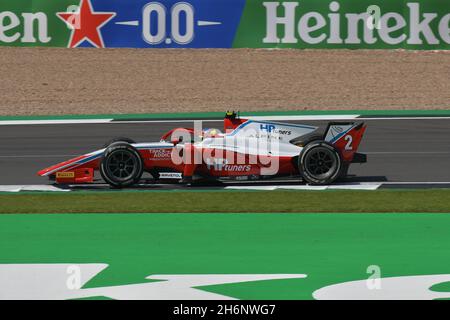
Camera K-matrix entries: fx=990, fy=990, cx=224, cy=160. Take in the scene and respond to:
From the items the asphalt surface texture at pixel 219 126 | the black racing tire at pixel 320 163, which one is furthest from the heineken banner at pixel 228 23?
the black racing tire at pixel 320 163

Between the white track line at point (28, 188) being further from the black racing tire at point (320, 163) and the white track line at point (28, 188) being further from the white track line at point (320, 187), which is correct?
the black racing tire at point (320, 163)

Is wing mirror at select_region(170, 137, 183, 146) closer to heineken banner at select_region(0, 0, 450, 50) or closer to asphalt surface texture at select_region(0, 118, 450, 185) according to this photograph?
asphalt surface texture at select_region(0, 118, 450, 185)

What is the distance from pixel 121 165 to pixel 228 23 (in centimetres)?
1579

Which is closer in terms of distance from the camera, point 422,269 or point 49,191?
point 422,269

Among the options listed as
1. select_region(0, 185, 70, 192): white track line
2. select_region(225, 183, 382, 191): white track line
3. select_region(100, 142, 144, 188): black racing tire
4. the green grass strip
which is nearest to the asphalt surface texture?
select_region(0, 185, 70, 192): white track line

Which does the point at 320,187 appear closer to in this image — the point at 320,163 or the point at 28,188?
the point at 320,163

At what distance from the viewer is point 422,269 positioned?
8812mm

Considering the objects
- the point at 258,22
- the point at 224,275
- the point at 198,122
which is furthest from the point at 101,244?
the point at 258,22

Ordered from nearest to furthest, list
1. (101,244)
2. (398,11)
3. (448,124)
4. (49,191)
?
(101,244), (49,191), (448,124), (398,11)

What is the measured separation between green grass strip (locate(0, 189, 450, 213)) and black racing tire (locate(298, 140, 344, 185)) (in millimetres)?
491

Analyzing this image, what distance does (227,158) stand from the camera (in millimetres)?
14008

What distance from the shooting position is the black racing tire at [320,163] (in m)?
13.9

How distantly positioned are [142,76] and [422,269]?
2261 centimetres
